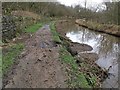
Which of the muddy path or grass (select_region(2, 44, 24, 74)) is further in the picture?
grass (select_region(2, 44, 24, 74))

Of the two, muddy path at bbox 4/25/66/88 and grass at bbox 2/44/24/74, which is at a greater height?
grass at bbox 2/44/24/74

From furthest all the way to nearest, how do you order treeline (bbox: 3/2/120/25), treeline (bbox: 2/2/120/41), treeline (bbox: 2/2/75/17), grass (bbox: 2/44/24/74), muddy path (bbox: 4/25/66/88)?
treeline (bbox: 2/2/75/17) < treeline (bbox: 3/2/120/25) < treeline (bbox: 2/2/120/41) < grass (bbox: 2/44/24/74) < muddy path (bbox: 4/25/66/88)

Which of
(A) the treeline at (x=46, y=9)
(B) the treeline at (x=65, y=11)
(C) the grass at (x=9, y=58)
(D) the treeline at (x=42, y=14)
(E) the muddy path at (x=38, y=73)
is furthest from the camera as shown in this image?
(A) the treeline at (x=46, y=9)

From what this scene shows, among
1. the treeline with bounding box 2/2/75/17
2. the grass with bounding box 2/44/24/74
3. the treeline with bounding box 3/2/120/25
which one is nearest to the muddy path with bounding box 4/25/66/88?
the grass with bounding box 2/44/24/74

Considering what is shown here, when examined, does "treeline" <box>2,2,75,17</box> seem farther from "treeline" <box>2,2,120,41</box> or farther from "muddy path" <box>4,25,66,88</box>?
"muddy path" <box>4,25,66,88</box>

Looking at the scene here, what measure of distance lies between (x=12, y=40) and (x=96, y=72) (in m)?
8.46

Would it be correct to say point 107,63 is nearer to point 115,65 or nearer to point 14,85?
point 115,65

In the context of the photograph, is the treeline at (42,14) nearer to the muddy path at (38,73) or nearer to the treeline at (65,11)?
the treeline at (65,11)

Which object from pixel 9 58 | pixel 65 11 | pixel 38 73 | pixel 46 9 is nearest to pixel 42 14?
pixel 46 9

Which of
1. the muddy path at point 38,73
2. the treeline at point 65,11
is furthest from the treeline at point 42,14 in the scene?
the muddy path at point 38,73

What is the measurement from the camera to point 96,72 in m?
13.0

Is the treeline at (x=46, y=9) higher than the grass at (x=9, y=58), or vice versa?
the treeline at (x=46, y=9)

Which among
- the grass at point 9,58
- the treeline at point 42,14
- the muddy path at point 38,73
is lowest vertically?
the muddy path at point 38,73

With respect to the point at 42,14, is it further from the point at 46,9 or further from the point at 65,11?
the point at 65,11
